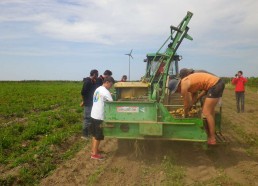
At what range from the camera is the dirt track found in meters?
5.50

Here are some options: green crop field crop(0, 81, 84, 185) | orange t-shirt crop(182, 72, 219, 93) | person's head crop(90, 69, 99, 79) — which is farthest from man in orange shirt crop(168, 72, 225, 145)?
person's head crop(90, 69, 99, 79)

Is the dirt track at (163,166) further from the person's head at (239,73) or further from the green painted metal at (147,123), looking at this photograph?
the person's head at (239,73)

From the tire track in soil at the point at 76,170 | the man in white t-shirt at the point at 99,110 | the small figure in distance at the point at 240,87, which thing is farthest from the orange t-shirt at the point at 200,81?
the small figure in distance at the point at 240,87

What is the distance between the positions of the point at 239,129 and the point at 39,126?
6068mm

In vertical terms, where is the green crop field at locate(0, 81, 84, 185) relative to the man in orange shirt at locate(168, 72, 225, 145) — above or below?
below

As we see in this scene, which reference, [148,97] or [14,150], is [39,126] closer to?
[14,150]

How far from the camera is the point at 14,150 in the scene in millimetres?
7559

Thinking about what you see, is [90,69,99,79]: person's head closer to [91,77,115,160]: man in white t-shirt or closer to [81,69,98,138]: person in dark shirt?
[81,69,98,138]: person in dark shirt

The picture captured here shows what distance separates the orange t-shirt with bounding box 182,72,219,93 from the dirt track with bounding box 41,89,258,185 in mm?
1217

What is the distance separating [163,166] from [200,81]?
1840 millimetres

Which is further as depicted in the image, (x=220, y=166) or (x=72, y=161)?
(x=72, y=161)

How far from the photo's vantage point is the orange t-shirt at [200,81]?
21.5ft

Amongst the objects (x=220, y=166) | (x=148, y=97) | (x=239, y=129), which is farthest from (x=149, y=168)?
(x=239, y=129)

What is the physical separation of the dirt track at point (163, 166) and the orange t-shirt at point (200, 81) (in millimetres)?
1217
